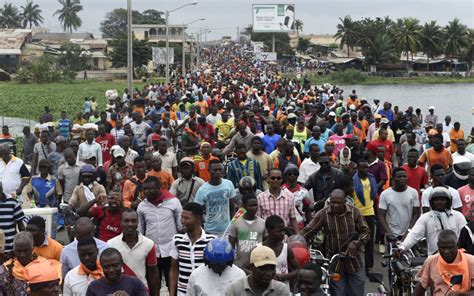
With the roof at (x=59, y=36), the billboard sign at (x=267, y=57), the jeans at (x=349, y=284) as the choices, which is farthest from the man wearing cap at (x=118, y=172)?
the roof at (x=59, y=36)

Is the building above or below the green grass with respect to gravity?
above

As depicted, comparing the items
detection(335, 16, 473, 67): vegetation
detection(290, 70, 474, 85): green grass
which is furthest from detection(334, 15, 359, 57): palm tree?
detection(290, 70, 474, 85): green grass

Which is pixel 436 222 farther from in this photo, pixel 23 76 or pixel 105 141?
pixel 23 76

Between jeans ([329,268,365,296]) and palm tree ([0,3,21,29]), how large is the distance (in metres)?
166

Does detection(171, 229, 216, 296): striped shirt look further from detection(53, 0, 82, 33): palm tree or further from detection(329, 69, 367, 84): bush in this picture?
detection(53, 0, 82, 33): palm tree

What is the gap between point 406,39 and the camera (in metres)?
113

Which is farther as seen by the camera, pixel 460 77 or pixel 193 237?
pixel 460 77

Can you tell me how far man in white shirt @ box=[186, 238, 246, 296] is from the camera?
6219mm

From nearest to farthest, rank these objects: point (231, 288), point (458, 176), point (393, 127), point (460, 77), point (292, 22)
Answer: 1. point (231, 288)
2. point (458, 176)
3. point (393, 127)
4. point (292, 22)
5. point (460, 77)

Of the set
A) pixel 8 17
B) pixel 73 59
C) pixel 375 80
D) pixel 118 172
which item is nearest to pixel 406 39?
pixel 375 80

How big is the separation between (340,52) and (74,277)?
472 ft

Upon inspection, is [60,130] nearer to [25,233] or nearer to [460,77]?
[25,233]

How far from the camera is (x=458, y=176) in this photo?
11.2 metres

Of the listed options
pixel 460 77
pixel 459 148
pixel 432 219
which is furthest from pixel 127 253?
pixel 460 77
